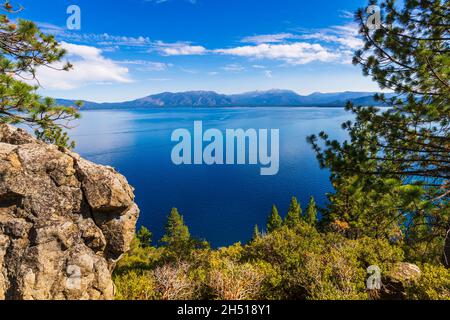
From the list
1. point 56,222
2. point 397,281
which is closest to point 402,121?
point 397,281

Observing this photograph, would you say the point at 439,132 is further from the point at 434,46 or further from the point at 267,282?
the point at 267,282

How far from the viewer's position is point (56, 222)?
7.96 m

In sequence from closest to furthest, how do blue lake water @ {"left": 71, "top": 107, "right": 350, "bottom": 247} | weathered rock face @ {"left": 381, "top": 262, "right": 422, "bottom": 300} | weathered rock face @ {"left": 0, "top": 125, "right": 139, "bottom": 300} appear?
1. weathered rock face @ {"left": 0, "top": 125, "right": 139, "bottom": 300}
2. weathered rock face @ {"left": 381, "top": 262, "right": 422, "bottom": 300}
3. blue lake water @ {"left": 71, "top": 107, "right": 350, "bottom": 247}

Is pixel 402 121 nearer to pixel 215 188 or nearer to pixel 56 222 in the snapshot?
pixel 56 222

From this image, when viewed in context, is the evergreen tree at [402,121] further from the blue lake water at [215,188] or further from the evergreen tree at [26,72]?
the blue lake water at [215,188]

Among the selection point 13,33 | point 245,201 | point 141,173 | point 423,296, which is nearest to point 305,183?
point 245,201

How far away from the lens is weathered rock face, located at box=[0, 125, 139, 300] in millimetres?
7352

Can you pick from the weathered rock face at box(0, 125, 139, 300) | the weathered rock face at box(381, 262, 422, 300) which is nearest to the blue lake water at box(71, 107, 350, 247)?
the weathered rock face at box(381, 262, 422, 300)

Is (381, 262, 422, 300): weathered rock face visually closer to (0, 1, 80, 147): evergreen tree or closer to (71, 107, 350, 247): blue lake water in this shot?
(0, 1, 80, 147): evergreen tree

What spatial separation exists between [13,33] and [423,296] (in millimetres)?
16571

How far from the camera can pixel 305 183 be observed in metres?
82.8

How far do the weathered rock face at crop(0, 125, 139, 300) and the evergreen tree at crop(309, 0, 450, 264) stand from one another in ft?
24.7

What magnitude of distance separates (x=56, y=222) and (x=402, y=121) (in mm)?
11387

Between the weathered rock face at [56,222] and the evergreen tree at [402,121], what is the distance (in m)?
7.52
